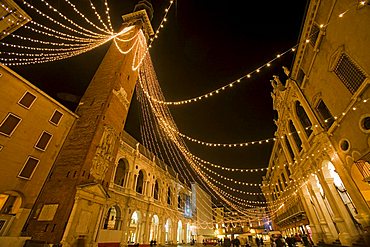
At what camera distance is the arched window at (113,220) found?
651 inches

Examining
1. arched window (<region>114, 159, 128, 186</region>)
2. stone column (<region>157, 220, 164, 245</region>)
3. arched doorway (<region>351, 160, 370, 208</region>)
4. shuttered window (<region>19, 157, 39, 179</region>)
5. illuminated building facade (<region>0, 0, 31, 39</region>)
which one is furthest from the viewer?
stone column (<region>157, 220, 164, 245</region>)

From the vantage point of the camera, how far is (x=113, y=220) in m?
18.5

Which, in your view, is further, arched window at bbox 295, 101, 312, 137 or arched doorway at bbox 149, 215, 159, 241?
arched doorway at bbox 149, 215, 159, 241

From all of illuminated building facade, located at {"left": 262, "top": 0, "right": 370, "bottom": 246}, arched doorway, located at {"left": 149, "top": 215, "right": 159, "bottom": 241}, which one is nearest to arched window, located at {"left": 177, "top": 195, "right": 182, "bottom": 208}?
arched doorway, located at {"left": 149, "top": 215, "right": 159, "bottom": 241}

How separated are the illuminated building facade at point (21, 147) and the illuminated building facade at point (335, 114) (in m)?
16.0

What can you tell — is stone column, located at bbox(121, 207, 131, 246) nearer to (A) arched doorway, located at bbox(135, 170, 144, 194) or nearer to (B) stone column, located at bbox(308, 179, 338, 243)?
(A) arched doorway, located at bbox(135, 170, 144, 194)

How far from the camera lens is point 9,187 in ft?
32.7

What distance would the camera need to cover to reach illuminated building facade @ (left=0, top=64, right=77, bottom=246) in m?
10.0

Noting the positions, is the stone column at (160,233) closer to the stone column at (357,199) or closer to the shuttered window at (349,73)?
the stone column at (357,199)

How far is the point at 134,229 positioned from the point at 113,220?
2348 millimetres

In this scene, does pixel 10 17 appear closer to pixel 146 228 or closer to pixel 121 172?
pixel 121 172

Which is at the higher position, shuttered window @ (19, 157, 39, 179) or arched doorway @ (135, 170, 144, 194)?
arched doorway @ (135, 170, 144, 194)

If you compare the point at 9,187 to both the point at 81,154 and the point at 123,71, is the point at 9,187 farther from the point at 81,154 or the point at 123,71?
the point at 123,71

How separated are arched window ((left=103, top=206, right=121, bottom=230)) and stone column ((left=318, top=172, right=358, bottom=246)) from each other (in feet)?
52.9
